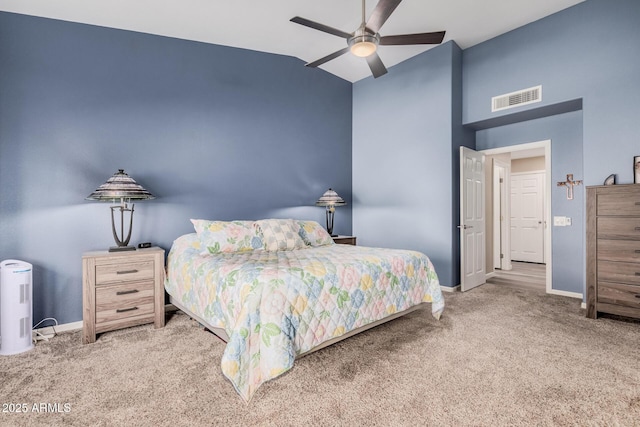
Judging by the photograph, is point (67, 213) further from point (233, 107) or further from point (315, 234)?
point (315, 234)

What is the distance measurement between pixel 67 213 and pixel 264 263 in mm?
2087

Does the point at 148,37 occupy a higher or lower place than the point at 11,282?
higher

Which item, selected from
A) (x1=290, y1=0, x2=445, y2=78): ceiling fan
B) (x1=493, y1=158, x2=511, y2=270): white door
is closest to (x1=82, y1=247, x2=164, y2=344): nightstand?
(x1=290, y1=0, x2=445, y2=78): ceiling fan

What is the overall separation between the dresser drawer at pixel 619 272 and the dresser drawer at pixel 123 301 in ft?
14.1

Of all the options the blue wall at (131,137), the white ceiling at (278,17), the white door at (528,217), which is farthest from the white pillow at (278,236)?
the white door at (528,217)

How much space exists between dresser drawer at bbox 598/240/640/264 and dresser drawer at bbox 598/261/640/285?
0.04 meters

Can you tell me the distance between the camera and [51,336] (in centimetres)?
277

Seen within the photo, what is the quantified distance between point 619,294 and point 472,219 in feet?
5.92

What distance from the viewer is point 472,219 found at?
177 inches

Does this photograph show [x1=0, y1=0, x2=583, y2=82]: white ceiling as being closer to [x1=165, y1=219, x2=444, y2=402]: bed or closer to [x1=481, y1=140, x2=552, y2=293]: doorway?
[x1=481, y1=140, x2=552, y2=293]: doorway

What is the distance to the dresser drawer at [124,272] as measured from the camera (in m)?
2.71

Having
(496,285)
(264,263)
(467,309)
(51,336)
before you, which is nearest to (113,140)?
(51,336)

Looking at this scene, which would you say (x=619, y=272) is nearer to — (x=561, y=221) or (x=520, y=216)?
(x=561, y=221)

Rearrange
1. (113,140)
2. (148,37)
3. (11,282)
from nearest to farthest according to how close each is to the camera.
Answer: (11,282)
(113,140)
(148,37)
